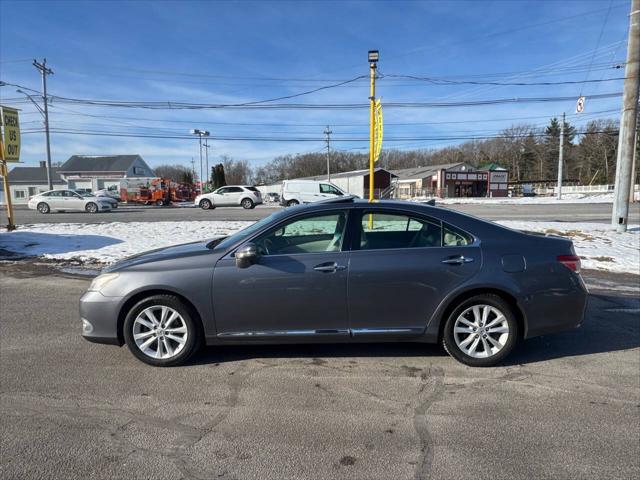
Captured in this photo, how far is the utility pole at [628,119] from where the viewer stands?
41.3 ft

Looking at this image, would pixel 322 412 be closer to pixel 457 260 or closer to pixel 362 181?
pixel 457 260

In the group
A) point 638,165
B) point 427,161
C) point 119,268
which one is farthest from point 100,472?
point 427,161

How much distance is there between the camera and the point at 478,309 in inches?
152

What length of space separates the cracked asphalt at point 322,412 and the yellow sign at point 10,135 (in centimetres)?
1102

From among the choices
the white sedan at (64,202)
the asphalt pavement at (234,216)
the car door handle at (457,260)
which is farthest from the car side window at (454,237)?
the white sedan at (64,202)

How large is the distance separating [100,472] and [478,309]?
3.21m

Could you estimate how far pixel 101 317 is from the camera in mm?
A: 3848

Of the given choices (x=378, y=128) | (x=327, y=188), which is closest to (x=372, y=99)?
(x=378, y=128)

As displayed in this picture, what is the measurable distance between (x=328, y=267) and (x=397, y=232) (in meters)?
0.89

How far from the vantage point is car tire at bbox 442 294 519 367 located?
3.84 meters

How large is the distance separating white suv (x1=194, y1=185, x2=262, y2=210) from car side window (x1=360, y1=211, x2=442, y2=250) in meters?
26.2

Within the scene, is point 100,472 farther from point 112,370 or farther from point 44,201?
point 44,201

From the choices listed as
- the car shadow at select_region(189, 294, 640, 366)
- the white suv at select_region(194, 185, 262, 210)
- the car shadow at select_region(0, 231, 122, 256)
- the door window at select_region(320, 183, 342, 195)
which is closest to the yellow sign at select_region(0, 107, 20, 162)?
the car shadow at select_region(0, 231, 122, 256)

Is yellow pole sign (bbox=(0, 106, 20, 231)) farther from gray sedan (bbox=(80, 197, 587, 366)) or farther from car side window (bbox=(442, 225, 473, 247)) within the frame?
car side window (bbox=(442, 225, 473, 247))
